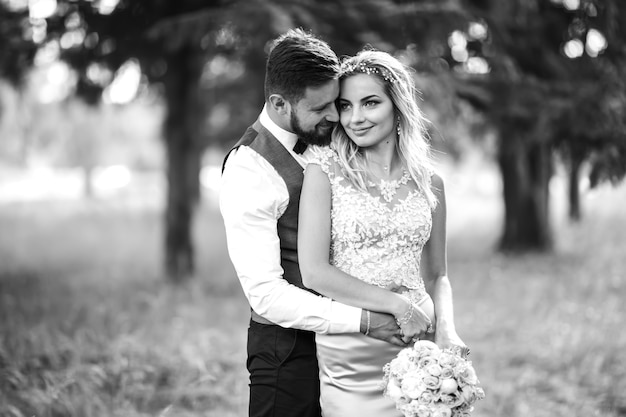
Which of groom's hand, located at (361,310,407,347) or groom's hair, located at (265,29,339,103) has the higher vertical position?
groom's hair, located at (265,29,339,103)

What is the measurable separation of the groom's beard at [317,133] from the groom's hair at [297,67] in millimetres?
134

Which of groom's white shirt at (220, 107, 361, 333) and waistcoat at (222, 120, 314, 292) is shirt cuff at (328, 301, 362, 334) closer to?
groom's white shirt at (220, 107, 361, 333)

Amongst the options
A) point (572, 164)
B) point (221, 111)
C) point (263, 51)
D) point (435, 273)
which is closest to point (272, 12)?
point (263, 51)

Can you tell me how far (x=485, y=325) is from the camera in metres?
7.57

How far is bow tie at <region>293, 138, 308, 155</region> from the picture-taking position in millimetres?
3043

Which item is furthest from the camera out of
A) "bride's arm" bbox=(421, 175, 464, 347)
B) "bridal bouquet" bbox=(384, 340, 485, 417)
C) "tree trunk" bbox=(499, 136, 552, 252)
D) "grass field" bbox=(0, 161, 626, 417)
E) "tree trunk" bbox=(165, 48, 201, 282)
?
"tree trunk" bbox=(499, 136, 552, 252)

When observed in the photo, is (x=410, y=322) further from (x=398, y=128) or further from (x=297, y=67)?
(x=297, y=67)

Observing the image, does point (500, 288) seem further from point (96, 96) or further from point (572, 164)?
point (96, 96)

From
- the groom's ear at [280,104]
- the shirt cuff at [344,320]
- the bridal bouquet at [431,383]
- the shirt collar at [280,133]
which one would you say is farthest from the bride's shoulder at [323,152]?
the bridal bouquet at [431,383]

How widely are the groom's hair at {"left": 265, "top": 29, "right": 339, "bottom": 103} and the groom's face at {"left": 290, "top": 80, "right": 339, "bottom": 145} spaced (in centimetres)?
3

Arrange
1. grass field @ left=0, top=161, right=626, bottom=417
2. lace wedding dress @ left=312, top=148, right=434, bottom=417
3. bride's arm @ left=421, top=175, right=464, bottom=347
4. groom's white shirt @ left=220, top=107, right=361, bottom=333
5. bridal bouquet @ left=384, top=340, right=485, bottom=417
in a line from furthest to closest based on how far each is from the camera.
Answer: grass field @ left=0, top=161, right=626, bottom=417, bride's arm @ left=421, top=175, right=464, bottom=347, lace wedding dress @ left=312, top=148, right=434, bottom=417, groom's white shirt @ left=220, top=107, right=361, bottom=333, bridal bouquet @ left=384, top=340, right=485, bottom=417

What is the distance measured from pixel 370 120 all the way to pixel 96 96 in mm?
8108

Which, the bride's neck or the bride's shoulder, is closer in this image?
the bride's shoulder

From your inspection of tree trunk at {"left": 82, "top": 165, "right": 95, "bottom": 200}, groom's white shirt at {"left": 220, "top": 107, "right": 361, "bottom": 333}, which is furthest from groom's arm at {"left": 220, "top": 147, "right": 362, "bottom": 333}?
tree trunk at {"left": 82, "top": 165, "right": 95, "bottom": 200}
